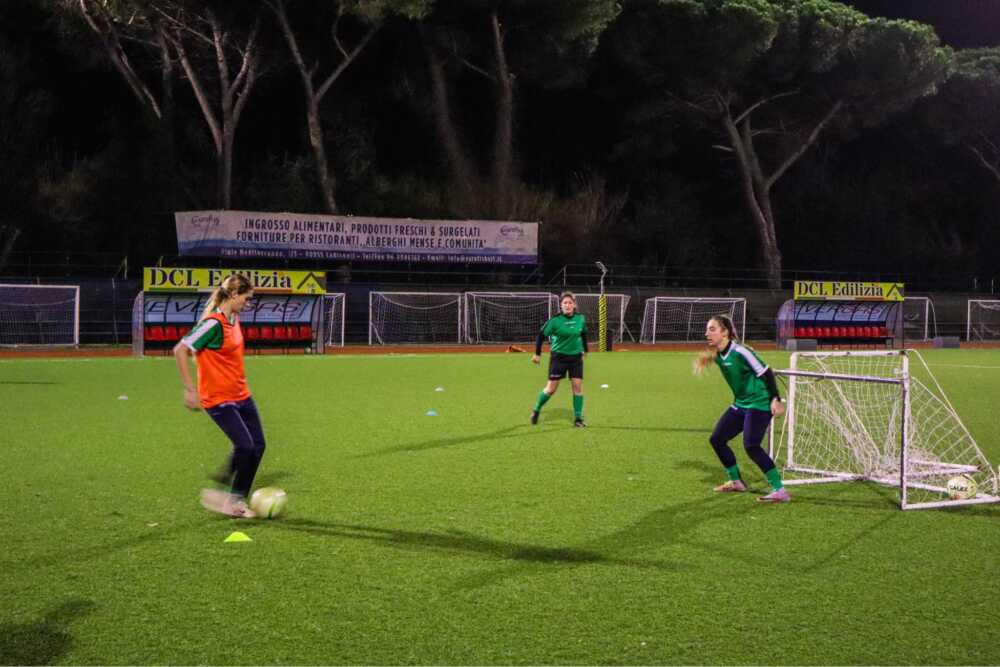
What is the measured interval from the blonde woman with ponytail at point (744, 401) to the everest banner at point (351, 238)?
26.2 metres

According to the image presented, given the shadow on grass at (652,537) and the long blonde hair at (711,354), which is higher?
the long blonde hair at (711,354)

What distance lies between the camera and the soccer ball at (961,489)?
7.85 m

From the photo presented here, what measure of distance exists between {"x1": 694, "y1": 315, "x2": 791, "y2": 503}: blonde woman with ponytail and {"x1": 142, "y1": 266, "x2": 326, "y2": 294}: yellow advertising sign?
19424 mm

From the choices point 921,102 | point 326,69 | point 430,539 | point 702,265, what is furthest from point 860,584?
point 921,102

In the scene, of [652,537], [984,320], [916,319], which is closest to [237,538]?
[652,537]

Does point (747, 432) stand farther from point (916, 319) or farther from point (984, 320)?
point (984, 320)

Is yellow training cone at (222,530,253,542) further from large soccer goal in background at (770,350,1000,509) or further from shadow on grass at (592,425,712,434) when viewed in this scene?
shadow on grass at (592,425,712,434)

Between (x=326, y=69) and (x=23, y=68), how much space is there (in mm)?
11354

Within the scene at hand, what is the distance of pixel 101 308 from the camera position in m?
30.0

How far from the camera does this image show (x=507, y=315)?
115ft

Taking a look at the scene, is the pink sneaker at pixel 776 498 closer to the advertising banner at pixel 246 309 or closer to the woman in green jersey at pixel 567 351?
the woman in green jersey at pixel 567 351

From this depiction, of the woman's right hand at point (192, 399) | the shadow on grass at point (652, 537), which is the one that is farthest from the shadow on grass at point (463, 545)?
the woman's right hand at point (192, 399)

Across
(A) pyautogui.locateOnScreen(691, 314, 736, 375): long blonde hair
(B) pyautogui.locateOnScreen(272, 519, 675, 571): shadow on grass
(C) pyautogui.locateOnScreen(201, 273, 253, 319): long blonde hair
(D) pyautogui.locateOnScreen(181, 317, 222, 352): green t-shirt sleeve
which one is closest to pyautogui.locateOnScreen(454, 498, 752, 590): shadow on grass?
(B) pyautogui.locateOnScreen(272, 519, 675, 571): shadow on grass

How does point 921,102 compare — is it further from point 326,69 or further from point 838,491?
point 838,491
